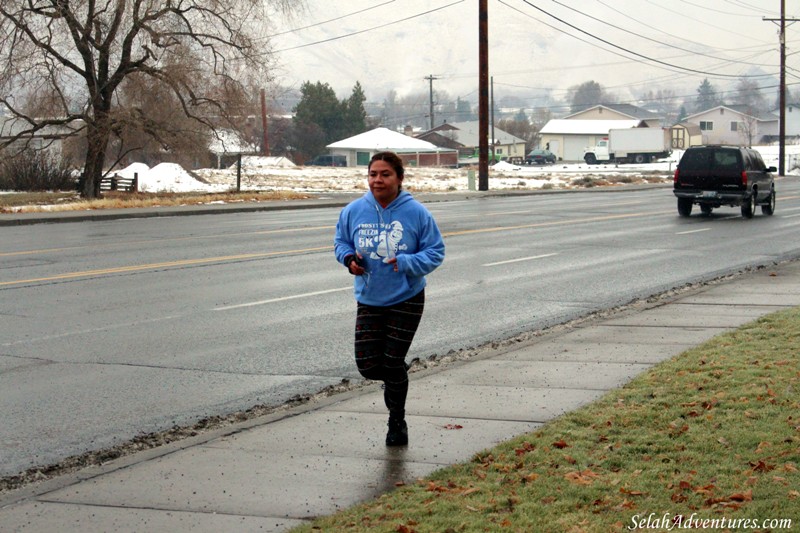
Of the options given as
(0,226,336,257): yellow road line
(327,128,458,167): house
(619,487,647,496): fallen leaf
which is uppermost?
(327,128,458,167): house

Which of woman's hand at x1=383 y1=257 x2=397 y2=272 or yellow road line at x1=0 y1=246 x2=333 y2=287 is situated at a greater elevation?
woman's hand at x1=383 y1=257 x2=397 y2=272

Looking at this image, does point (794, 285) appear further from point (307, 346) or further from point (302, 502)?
point (302, 502)

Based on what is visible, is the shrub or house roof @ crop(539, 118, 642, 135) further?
house roof @ crop(539, 118, 642, 135)

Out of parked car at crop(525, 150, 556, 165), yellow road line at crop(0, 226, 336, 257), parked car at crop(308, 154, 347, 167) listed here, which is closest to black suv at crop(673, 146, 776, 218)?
yellow road line at crop(0, 226, 336, 257)

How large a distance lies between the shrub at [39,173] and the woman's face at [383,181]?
157 feet

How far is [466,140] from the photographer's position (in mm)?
163750

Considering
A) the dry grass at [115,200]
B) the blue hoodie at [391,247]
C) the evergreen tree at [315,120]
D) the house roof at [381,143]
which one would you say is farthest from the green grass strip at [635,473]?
the evergreen tree at [315,120]

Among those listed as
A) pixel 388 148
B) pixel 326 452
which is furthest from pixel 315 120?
pixel 326 452

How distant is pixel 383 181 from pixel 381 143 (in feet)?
387

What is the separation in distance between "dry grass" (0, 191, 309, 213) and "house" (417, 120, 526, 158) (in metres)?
110

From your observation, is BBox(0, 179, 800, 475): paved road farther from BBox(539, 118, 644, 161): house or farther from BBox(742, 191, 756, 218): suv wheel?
BBox(539, 118, 644, 161): house

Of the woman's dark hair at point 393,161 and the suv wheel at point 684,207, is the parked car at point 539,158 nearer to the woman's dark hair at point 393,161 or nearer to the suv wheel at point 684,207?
the suv wheel at point 684,207

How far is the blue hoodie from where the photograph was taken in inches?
264

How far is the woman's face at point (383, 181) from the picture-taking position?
6.68m
